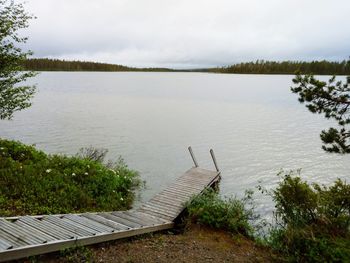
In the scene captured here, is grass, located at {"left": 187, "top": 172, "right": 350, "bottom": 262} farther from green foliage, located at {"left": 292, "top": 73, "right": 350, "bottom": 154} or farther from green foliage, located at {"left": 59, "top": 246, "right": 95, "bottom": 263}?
green foliage, located at {"left": 59, "top": 246, "right": 95, "bottom": 263}

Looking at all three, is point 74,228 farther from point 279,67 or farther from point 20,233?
point 279,67

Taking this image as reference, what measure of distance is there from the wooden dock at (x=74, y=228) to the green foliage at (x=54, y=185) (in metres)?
1.65

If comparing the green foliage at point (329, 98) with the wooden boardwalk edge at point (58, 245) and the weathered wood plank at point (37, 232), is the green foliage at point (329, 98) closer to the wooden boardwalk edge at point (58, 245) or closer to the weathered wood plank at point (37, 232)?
the wooden boardwalk edge at point (58, 245)

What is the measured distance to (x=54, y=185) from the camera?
9.84m

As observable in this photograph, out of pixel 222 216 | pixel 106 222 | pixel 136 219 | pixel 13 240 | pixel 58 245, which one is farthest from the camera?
pixel 222 216

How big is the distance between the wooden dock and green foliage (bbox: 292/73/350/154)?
5.12m

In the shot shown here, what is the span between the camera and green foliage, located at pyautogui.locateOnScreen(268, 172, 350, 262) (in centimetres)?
552

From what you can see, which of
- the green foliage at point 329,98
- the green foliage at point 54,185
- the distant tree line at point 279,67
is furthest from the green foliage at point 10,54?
the distant tree line at point 279,67

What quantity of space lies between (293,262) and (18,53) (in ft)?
39.7

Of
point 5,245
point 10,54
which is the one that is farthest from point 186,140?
point 5,245

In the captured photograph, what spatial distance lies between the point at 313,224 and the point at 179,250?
306 cm

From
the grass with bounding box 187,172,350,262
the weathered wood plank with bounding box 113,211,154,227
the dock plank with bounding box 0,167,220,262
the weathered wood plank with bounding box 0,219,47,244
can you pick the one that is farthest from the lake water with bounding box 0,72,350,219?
the weathered wood plank with bounding box 0,219,47,244

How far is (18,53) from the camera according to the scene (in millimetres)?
11977

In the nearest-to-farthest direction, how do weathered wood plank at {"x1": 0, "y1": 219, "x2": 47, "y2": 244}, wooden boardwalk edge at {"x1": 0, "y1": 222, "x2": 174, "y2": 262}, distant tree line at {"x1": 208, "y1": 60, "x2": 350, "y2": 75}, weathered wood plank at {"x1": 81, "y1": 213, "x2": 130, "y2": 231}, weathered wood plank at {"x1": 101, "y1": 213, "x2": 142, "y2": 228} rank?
wooden boardwalk edge at {"x1": 0, "y1": 222, "x2": 174, "y2": 262} → weathered wood plank at {"x1": 0, "y1": 219, "x2": 47, "y2": 244} → weathered wood plank at {"x1": 81, "y1": 213, "x2": 130, "y2": 231} → weathered wood plank at {"x1": 101, "y1": 213, "x2": 142, "y2": 228} → distant tree line at {"x1": 208, "y1": 60, "x2": 350, "y2": 75}
